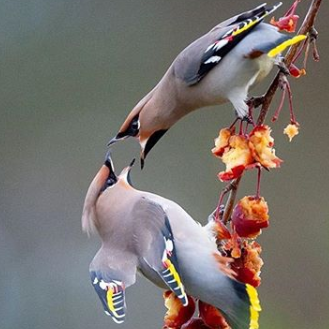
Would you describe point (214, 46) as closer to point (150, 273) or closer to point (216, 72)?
point (216, 72)

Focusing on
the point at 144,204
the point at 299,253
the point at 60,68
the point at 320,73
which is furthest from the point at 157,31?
the point at 144,204

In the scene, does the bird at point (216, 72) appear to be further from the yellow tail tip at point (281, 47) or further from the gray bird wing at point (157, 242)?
the gray bird wing at point (157, 242)

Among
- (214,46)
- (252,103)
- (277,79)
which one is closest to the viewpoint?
(277,79)

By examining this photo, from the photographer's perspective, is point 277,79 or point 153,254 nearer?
point 277,79

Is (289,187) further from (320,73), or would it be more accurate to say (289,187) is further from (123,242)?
(123,242)

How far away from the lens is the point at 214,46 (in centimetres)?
260

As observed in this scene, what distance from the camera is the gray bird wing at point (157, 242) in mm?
2363

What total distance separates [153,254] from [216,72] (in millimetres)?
462

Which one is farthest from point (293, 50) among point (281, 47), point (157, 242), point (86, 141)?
point (86, 141)

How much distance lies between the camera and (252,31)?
2.52 meters

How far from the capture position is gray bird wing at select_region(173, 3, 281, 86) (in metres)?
2.51

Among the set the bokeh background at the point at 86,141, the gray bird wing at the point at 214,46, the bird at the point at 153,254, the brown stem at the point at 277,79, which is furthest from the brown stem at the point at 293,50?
the bokeh background at the point at 86,141

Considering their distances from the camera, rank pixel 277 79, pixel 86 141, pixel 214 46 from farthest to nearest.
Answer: pixel 86 141 < pixel 214 46 < pixel 277 79

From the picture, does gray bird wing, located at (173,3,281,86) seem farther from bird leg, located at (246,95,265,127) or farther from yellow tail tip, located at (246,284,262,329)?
yellow tail tip, located at (246,284,262,329)
